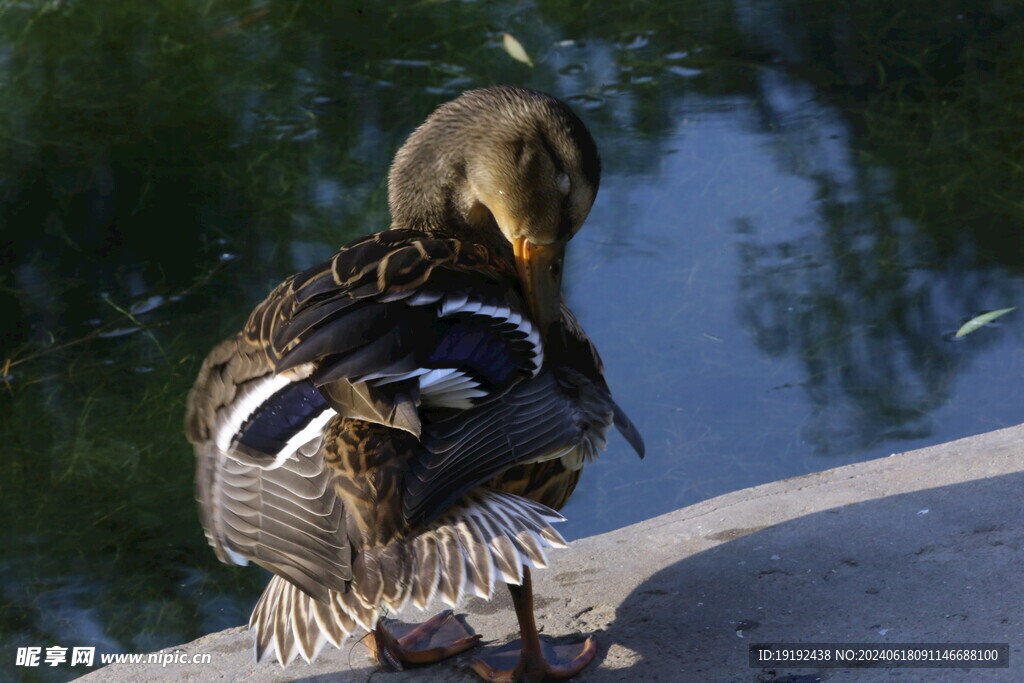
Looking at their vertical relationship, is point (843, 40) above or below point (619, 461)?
above

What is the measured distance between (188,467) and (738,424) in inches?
82.0

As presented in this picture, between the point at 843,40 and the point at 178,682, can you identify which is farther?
the point at 843,40

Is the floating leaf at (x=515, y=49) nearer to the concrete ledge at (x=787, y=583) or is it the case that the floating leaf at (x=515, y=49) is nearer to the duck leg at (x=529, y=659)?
the concrete ledge at (x=787, y=583)

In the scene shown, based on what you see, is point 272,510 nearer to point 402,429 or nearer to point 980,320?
point 402,429

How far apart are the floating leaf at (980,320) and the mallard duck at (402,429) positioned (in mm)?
2204

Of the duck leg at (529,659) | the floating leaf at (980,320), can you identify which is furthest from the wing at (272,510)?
the floating leaf at (980,320)

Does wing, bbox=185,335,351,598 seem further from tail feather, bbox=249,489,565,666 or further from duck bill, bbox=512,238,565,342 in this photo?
duck bill, bbox=512,238,565,342

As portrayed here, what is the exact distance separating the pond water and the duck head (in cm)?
134

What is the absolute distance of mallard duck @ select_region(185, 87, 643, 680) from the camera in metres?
2.55

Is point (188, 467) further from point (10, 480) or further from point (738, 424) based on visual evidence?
point (738, 424)

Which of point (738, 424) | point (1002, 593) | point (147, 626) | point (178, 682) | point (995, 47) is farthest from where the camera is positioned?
point (995, 47)

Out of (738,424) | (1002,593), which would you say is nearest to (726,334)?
(738,424)

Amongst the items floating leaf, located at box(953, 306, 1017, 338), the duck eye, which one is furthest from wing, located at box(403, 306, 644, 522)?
floating leaf, located at box(953, 306, 1017, 338)

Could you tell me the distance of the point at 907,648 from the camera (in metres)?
2.87
